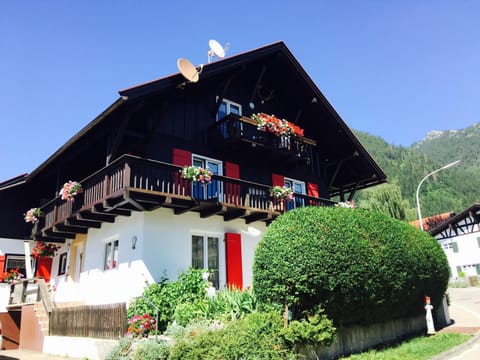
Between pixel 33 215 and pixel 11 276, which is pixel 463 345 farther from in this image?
pixel 11 276

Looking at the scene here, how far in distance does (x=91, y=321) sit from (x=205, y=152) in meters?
7.37

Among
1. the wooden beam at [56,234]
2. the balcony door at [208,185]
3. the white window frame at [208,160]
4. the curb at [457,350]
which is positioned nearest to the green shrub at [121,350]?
the balcony door at [208,185]

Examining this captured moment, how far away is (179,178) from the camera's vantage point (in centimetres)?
1288

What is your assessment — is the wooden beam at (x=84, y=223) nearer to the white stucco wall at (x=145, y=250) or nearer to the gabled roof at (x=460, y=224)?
the white stucco wall at (x=145, y=250)

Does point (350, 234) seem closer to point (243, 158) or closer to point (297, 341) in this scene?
point (297, 341)

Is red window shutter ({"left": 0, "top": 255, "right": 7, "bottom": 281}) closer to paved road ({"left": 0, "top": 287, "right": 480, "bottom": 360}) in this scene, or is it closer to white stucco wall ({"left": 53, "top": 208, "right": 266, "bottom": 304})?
paved road ({"left": 0, "top": 287, "right": 480, "bottom": 360})

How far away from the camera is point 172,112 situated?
15.0 metres

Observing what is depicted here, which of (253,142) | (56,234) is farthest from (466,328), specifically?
(56,234)

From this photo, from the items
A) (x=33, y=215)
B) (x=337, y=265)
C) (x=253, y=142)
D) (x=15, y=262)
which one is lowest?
(x=337, y=265)

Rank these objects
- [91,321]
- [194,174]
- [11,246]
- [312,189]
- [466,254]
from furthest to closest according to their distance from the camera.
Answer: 1. [466,254]
2. [312,189]
3. [11,246]
4. [194,174]
5. [91,321]

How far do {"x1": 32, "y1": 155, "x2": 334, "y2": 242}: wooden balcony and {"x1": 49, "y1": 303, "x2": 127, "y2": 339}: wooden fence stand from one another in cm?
306

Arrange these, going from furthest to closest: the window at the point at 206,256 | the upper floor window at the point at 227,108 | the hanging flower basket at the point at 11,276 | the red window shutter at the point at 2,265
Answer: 1. the red window shutter at the point at 2,265
2. the hanging flower basket at the point at 11,276
3. the upper floor window at the point at 227,108
4. the window at the point at 206,256

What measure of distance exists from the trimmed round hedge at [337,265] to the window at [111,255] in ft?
21.1

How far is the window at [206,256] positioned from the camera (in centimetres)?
1374
